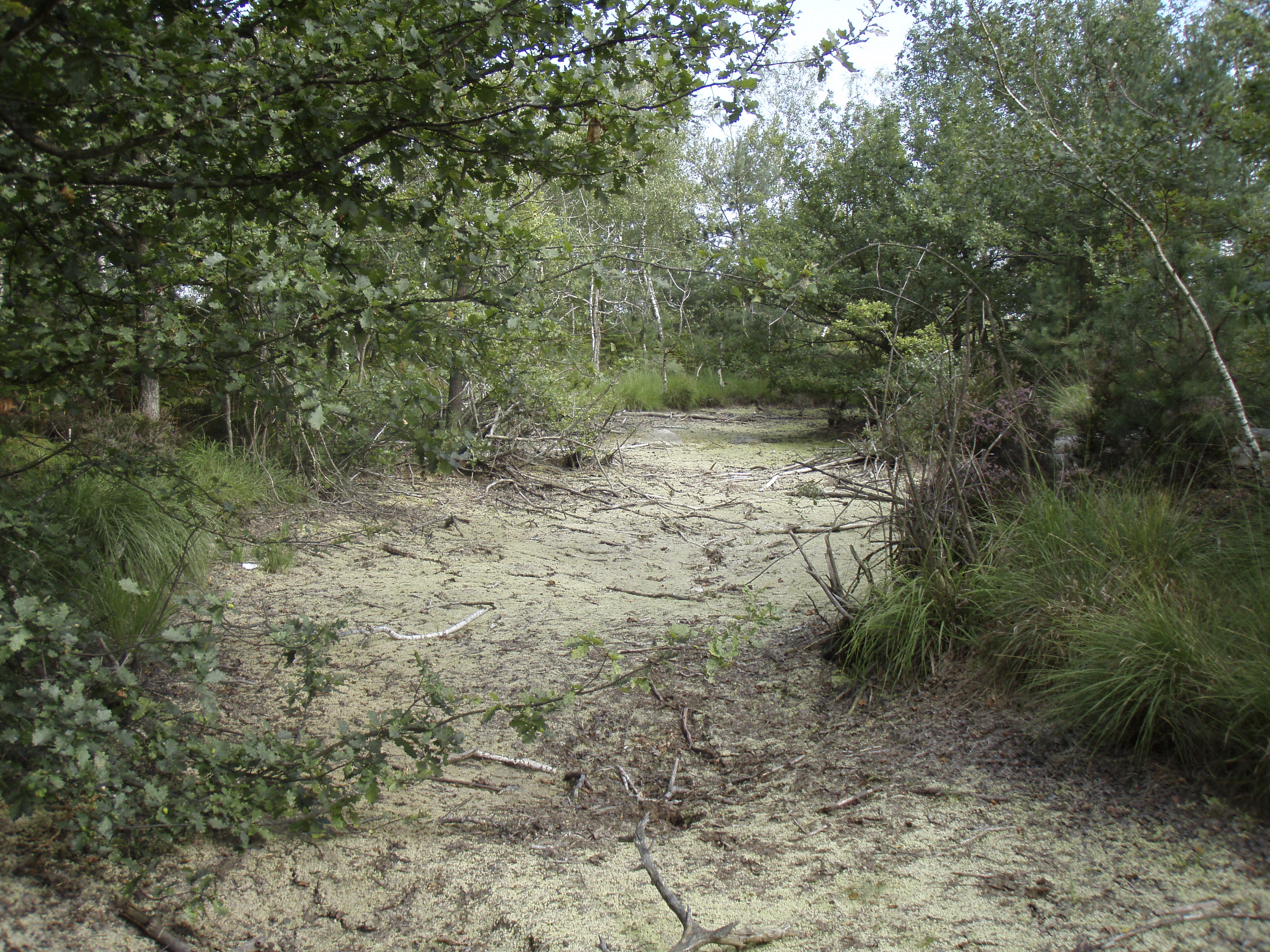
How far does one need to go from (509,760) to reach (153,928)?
139 cm

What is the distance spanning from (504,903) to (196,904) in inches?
32.4

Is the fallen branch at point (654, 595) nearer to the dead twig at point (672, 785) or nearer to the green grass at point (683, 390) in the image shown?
the dead twig at point (672, 785)

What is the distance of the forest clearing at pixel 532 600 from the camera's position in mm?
2307

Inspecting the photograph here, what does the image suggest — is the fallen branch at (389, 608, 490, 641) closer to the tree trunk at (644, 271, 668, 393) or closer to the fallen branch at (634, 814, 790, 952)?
the fallen branch at (634, 814, 790, 952)

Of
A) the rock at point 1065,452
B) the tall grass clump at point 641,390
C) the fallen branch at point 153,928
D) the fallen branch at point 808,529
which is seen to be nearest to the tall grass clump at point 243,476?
the fallen branch at point 153,928

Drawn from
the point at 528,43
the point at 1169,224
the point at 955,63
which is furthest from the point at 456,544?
the point at 955,63

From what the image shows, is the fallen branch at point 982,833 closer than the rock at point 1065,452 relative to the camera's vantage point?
Yes

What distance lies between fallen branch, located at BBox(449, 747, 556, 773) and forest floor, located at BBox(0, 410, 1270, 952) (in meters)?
0.03

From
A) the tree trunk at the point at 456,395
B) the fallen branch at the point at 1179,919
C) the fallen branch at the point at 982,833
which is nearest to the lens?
the fallen branch at the point at 1179,919

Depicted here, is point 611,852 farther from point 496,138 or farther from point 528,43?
point 528,43

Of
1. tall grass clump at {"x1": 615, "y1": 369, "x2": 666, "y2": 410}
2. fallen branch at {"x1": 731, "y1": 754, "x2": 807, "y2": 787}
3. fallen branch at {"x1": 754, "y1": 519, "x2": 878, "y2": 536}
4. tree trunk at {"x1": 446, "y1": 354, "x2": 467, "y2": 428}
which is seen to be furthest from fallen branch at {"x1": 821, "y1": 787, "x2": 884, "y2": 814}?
tall grass clump at {"x1": 615, "y1": 369, "x2": 666, "y2": 410}

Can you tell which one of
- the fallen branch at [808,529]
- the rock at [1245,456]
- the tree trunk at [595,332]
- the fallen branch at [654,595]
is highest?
the tree trunk at [595,332]

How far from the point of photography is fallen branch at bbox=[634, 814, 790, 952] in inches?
87.2

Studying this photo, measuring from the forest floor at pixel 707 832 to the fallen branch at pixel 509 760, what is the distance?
25 millimetres
